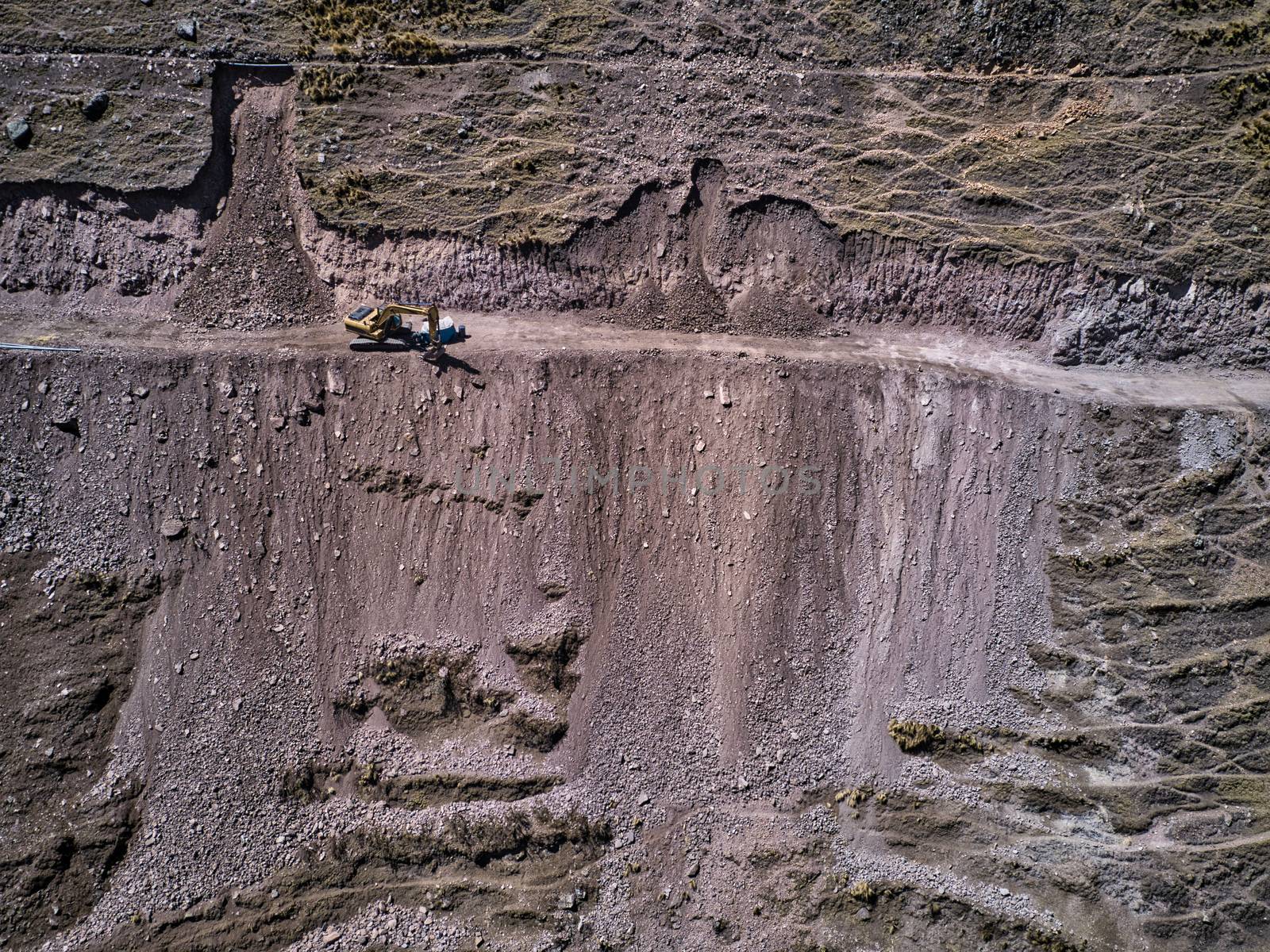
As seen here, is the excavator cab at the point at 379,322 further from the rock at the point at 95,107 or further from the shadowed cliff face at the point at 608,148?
the rock at the point at 95,107

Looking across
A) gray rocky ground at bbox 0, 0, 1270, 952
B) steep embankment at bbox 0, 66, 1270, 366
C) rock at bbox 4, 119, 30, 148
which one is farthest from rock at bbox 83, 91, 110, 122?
steep embankment at bbox 0, 66, 1270, 366

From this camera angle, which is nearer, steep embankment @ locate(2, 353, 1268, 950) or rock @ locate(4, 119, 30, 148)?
rock @ locate(4, 119, 30, 148)

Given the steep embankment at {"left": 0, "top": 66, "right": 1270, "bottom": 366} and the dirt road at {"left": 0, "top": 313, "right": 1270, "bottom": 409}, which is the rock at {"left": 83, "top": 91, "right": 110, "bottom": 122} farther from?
the dirt road at {"left": 0, "top": 313, "right": 1270, "bottom": 409}

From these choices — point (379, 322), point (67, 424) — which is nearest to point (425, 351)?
point (379, 322)

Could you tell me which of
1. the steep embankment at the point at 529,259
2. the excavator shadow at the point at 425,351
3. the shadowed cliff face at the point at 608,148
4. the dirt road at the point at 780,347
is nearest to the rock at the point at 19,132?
the shadowed cliff face at the point at 608,148

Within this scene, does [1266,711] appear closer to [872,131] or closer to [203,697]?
[872,131]

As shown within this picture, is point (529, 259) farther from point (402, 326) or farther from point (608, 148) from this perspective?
point (402, 326)
